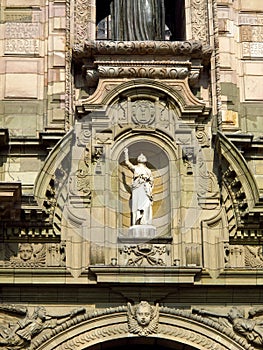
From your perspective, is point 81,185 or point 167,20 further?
point 167,20

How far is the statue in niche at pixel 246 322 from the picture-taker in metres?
13.4

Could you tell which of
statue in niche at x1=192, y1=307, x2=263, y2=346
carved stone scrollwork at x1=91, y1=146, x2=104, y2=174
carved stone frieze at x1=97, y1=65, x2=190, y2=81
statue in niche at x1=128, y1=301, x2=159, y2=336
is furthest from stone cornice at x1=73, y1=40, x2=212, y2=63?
statue in niche at x1=192, y1=307, x2=263, y2=346

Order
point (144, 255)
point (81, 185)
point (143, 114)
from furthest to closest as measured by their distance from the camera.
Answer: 1. point (143, 114)
2. point (81, 185)
3. point (144, 255)

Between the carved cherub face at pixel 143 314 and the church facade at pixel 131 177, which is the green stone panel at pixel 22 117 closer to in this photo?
the church facade at pixel 131 177

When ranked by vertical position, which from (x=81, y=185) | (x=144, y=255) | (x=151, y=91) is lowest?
(x=144, y=255)

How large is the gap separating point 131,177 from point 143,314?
2046 mm

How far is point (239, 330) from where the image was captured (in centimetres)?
1343

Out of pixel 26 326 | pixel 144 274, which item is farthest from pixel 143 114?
pixel 26 326

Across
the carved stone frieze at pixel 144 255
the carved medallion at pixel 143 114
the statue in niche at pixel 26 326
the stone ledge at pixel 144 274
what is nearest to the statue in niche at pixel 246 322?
the stone ledge at pixel 144 274

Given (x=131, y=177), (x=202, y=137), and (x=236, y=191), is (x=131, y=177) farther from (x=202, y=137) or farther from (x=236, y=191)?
(x=236, y=191)

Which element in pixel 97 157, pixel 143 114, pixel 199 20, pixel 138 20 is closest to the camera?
pixel 97 157

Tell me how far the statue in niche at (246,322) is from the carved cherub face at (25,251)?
7.46 ft

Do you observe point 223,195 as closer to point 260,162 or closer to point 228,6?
point 260,162

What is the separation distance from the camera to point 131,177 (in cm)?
Answer: 1448
